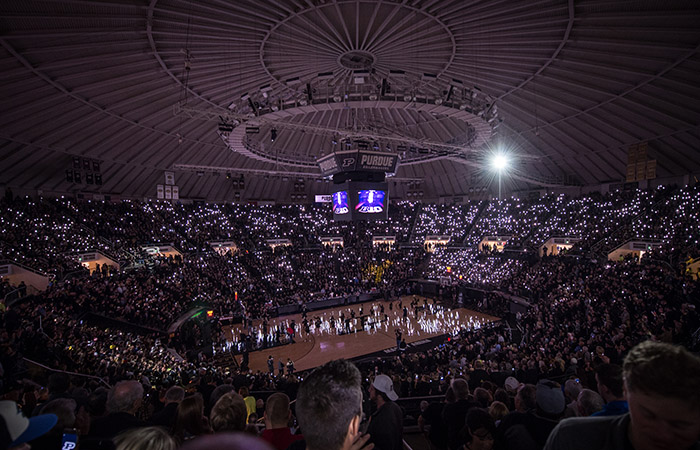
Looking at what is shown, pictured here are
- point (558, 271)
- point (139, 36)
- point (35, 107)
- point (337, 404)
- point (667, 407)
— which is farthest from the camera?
point (558, 271)

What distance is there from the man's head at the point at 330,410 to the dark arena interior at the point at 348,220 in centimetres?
1

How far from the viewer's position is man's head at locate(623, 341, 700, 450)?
145cm

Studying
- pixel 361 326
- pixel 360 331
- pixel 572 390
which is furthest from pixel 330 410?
A: pixel 361 326

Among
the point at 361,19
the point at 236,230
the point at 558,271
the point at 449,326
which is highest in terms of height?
the point at 361,19

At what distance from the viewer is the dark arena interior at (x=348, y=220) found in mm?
3320

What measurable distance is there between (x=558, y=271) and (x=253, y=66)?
21836mm

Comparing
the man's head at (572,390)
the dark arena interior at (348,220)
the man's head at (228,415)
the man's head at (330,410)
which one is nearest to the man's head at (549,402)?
the dark arena interior at (348,220)

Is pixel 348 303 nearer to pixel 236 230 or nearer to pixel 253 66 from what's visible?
pixel 236 230

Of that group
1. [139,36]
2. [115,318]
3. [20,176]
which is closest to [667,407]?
[139,36]

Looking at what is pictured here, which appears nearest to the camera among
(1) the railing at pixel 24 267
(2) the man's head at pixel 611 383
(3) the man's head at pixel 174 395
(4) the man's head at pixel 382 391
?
(2) the man's head at pixel 611 383

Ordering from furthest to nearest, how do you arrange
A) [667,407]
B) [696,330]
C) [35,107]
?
[35,107]
[696,330]
[667,407]

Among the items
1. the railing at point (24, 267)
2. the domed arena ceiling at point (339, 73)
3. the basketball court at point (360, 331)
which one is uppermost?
the domed arena ceiling at point (339, 73)

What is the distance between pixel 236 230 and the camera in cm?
3691

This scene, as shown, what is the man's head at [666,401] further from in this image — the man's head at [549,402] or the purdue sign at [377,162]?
the purdue sign at [377,162]
